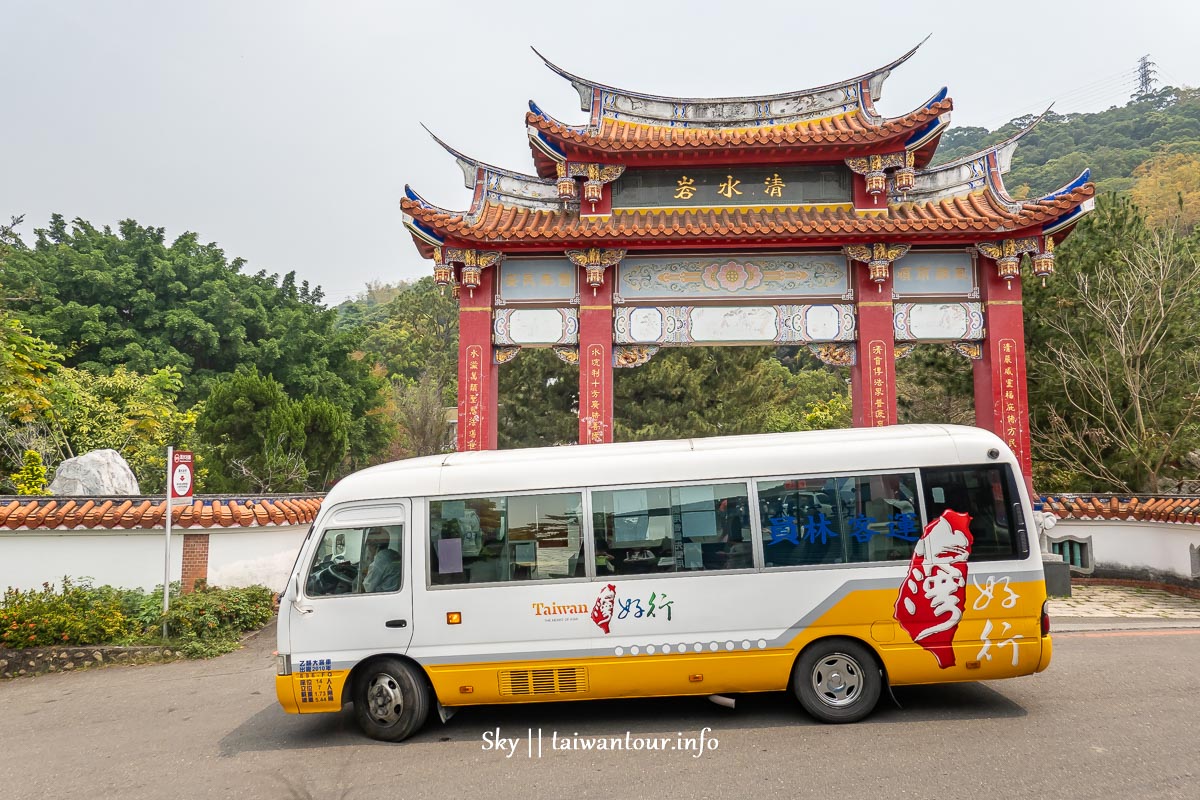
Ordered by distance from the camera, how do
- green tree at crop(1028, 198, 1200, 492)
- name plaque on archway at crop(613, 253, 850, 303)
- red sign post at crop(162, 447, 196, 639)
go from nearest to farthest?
red sign post at crop(162, 447, 196, 639) < name plaque on archway at crop(613, 253, 850, 303) < green tree at crop(1028, 198, 1200, 492)

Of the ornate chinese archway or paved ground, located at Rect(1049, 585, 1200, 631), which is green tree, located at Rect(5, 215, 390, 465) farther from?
paved ground, located at Rect(1049, 585, 1200, 631)

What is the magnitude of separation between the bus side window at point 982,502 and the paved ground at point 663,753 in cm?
139

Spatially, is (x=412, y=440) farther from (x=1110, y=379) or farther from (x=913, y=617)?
(x=913, y=617)

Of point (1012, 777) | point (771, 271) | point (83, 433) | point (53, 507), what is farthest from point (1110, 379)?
point (83, 433)

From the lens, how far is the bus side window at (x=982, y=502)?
643 cm

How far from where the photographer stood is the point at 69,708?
7824 mm

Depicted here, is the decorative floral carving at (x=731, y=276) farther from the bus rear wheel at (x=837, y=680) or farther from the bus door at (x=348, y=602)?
the bus door at (x=348, y=602)

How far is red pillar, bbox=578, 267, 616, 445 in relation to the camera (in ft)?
44.6

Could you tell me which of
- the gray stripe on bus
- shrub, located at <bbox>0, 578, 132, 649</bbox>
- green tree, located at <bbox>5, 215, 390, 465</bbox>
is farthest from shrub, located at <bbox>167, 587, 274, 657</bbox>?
green tree, located at <bbox>5, 215, 390, 465</bbox>

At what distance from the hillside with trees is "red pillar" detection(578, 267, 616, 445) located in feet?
27.1

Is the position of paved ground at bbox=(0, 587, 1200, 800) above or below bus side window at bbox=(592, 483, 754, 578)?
below

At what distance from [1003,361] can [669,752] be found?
1059cm

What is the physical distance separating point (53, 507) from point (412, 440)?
18.6 meters

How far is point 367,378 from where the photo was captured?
119 ft
